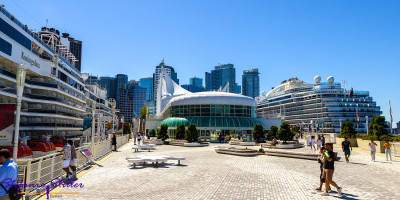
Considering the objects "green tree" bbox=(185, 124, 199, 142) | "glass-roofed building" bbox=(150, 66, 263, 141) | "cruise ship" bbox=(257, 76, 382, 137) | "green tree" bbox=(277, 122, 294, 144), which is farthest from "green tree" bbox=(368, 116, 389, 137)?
"cruise ship" bbox=(257, 76, 382, 137)

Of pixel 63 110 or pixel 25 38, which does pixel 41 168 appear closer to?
pixel 25 38

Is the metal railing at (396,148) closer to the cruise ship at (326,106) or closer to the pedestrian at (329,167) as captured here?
the pedestrian at (329,167)

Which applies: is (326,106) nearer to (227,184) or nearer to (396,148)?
(396,148)

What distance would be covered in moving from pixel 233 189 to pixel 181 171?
4.68 metres

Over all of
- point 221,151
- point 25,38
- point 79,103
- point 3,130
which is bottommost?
point 221,151

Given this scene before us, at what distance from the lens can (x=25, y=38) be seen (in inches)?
1315

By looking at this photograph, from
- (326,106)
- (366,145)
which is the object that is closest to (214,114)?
(366,145)

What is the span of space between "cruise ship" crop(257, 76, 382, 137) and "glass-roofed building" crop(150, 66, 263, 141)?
35.6m

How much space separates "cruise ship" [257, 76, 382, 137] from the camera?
89.2m

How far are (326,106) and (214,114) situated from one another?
6002cm

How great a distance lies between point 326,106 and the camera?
298ft

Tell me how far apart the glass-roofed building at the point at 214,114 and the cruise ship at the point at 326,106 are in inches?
1400

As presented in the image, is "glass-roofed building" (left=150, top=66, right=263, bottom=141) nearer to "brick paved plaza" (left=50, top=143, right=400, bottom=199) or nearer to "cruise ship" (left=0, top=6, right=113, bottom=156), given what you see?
"cruise ship" (left=0, top=6, right=113, bottom=156)

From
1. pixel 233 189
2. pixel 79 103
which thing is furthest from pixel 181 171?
pixel 79 103
